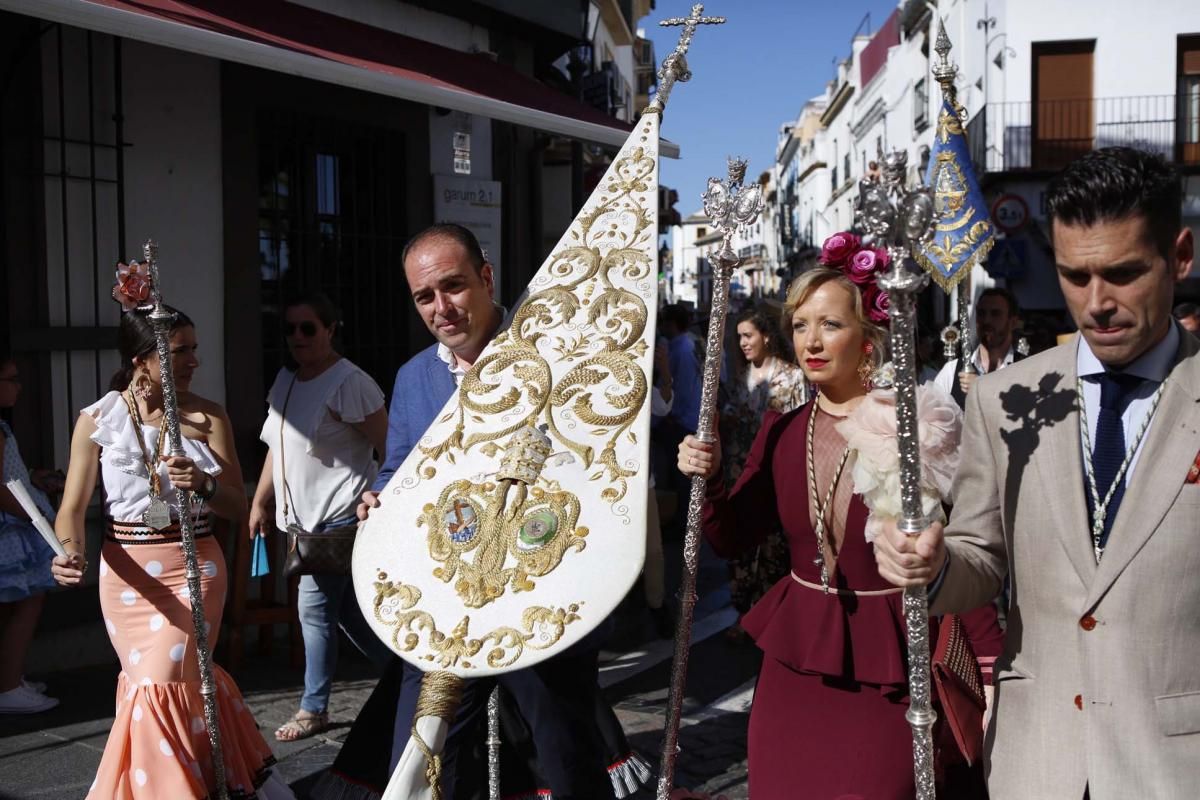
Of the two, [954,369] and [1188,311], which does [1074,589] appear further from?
[1188,311]

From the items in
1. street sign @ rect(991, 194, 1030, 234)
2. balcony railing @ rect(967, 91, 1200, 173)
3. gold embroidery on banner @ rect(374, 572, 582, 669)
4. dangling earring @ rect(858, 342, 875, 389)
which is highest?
balcony railing @ rect(967, 91, 1200, 173)

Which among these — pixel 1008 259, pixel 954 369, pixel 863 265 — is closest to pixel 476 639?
pixel 863 265

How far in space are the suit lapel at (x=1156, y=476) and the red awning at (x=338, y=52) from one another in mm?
3972

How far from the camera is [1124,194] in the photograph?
197 centimetres

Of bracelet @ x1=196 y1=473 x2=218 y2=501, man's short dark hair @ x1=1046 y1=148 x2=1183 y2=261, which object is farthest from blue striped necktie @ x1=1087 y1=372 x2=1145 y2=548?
bracelet @ x1=196 y1=473 x2=218 y2=501

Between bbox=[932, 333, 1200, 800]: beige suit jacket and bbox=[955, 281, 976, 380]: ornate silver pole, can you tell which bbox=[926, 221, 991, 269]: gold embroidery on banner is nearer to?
bbox=[955, 281, 976, 380]: ornate silver pole

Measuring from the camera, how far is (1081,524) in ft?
6.62

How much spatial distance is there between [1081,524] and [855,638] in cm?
100

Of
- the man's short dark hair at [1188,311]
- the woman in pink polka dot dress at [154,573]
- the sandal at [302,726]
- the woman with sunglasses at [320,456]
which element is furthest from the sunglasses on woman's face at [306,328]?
the man's short dark hair at [1188,311]

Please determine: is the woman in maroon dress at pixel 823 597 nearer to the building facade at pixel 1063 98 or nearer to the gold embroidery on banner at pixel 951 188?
the gold embroidery on banner at pixel 951 188

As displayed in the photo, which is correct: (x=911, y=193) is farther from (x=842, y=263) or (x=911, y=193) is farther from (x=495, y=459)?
(x=495, y=459)

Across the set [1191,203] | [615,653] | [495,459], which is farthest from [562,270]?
[1191,203]

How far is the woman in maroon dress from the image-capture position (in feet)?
9.33

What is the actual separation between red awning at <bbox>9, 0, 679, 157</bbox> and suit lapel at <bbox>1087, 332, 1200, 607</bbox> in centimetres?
397
